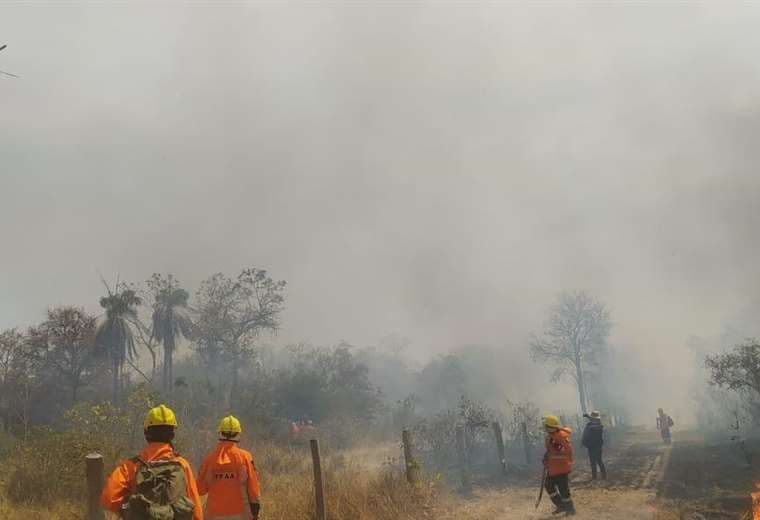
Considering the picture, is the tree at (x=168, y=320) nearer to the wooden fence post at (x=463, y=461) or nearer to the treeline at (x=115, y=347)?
the treeline at (x=115, y=347)

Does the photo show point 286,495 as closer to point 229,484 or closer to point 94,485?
point 229,484

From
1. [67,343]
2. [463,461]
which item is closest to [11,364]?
[67,343]

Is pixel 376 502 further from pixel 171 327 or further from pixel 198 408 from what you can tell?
pixel 171 327

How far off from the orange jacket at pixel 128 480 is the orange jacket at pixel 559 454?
7.14m

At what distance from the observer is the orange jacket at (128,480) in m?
3.89

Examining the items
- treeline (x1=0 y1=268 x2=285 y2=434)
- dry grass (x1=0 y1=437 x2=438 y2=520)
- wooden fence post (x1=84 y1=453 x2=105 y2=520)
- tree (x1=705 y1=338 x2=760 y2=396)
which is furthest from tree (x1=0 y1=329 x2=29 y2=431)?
tree (x1=705 y1=338 x2=760 y2=396)

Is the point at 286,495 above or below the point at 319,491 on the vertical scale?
below

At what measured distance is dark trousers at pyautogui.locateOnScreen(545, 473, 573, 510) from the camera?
973cm

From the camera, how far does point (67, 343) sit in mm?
→ 31234

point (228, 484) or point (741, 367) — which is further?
point (741, 367)

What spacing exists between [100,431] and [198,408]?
1403 cm

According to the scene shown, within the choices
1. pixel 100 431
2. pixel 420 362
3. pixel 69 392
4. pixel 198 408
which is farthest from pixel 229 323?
pixel 420 362

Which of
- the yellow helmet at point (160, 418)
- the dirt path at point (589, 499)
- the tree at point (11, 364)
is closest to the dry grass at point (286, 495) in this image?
the dirt path at point (589, 499)

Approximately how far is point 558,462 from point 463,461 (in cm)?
660
